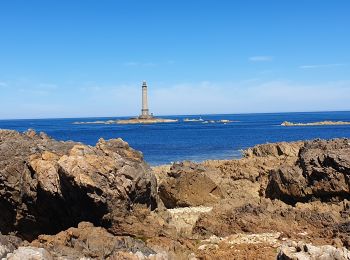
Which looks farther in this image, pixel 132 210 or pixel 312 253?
pixel 132 210

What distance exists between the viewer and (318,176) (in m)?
21.6

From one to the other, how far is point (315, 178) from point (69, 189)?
1139 centimetres

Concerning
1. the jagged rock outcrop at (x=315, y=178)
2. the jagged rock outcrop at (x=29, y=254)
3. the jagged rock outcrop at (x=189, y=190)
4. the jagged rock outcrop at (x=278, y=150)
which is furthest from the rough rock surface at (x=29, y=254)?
the jagged rock outcrop at (x=278, y=150)

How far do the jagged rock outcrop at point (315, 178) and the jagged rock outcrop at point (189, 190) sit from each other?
3301 mm

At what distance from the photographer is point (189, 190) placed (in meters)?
25.3

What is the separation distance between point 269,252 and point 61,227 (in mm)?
8260

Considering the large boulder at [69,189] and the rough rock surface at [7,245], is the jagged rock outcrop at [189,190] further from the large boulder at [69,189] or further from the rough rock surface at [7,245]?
the rough rock surface at [7,245]

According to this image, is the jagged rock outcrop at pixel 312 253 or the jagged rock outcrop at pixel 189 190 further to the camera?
the jagged rock outcrop at pixel 189 190

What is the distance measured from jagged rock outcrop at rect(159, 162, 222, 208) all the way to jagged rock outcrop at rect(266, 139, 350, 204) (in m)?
3.30

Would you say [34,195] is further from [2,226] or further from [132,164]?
[132,164]

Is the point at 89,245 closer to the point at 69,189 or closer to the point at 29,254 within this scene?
the point at 29,254

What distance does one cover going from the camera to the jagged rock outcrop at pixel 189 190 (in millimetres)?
24969

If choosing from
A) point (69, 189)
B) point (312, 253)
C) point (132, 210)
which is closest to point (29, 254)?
point (69, 189)

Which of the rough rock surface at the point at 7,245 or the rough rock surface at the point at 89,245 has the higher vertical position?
the rough rock surface at the point at 7,245
